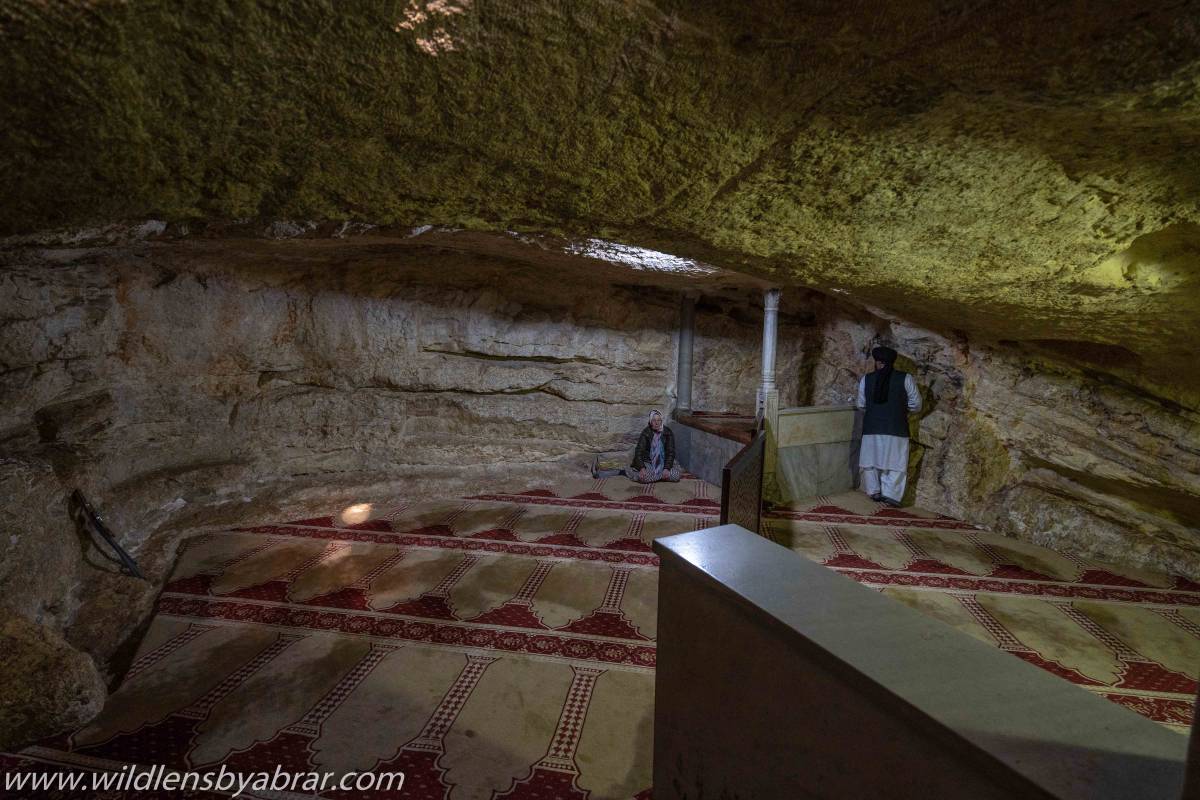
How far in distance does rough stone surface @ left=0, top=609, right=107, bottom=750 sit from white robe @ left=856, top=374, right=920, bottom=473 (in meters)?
6.41

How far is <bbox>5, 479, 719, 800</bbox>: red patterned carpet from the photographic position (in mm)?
2305

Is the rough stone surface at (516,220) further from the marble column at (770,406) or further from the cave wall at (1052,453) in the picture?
the marble column at (770,406)

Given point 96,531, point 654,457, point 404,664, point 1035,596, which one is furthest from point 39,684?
point 1035,596

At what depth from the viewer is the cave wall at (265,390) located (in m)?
3.36

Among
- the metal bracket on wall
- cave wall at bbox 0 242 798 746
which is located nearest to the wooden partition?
cave wall at bbox 0 242 798 746

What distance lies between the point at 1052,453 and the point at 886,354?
1653 millimetres

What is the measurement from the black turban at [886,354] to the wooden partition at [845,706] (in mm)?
4674

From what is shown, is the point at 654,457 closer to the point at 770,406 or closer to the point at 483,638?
the point at 770,406

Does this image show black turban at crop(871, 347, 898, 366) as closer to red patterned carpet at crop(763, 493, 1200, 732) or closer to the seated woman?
red patterned carpet at crop(763, 493, 1200, 732)

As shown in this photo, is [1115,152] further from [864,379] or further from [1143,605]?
[864,379]

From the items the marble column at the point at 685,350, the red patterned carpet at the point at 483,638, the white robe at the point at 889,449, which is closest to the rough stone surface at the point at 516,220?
the white robe at the point at 889,449

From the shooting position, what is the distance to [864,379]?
599 cm

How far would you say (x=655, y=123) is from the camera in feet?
6.30

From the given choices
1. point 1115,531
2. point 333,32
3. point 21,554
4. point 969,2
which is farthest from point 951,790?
point 1115,531
